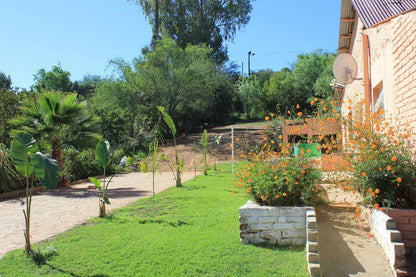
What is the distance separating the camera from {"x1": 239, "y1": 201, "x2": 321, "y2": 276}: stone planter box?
444 cm

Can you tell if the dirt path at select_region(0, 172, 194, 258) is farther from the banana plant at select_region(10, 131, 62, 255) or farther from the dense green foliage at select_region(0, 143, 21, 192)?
the banana plant at select_region(10, 131, 62, 255)

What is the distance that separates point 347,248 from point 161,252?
2.55 meters

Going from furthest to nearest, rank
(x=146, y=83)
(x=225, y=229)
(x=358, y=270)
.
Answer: (x=146, y=83) < (x=225, y=229) < (x=358, y=270)

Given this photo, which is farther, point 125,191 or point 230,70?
point 230,70

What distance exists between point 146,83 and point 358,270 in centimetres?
2052

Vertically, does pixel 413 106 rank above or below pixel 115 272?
above

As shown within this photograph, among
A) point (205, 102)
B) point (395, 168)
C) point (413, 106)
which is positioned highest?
point (205, 102)

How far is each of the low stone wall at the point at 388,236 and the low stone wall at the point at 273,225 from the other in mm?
909

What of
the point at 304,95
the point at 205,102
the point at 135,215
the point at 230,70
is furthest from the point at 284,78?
the point at 135,215

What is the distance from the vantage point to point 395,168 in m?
4.46

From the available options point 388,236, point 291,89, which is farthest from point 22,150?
point 291,89

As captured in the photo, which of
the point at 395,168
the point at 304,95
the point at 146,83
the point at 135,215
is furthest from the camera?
the point at 304,95

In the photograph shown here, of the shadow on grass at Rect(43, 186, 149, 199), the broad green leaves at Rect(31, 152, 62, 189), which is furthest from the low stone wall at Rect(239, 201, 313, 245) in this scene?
the shadow on grass at Rect(43, 186, 149, 199)

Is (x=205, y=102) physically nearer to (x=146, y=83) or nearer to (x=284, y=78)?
(x=146, y=83)
